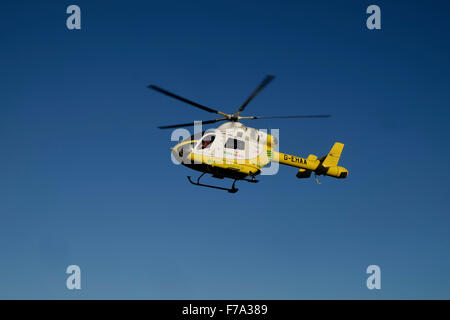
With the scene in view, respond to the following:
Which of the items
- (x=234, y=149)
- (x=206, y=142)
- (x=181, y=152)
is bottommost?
(x=181, y=152)

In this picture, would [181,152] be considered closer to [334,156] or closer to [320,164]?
[320,164]

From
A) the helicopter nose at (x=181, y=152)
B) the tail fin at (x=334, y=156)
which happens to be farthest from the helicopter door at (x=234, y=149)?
the tail fin at (x=334, y=156)

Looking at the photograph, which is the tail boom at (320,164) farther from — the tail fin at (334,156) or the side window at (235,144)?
the side window at (235,144)

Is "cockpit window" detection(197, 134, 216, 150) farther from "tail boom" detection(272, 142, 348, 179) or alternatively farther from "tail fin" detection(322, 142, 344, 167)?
"tail fin" detection(322, 142, 344, 167)

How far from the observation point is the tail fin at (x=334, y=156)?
33.9 m

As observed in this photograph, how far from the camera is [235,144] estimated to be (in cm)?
2844

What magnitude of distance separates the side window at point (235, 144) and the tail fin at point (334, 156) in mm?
8228

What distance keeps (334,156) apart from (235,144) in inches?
389

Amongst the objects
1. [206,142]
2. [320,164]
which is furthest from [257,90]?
[320,164]

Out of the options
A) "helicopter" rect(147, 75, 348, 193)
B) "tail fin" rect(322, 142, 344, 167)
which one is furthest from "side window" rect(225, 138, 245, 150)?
"tail fin" rect(322, 142, 344, 167)
